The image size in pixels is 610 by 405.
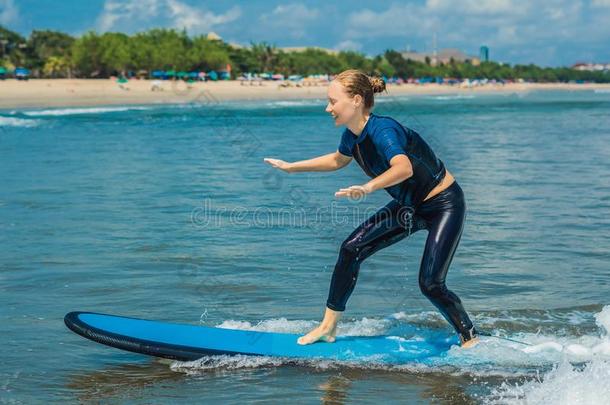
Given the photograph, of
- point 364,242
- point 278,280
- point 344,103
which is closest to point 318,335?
point 364,242

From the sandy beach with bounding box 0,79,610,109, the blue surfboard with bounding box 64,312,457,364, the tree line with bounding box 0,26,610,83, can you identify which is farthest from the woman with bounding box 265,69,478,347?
the tree line with bounding box 0,26,610,83

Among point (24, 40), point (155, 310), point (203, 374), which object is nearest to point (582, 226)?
point (155, 310)

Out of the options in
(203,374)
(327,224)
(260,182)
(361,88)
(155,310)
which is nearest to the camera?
(361,88)

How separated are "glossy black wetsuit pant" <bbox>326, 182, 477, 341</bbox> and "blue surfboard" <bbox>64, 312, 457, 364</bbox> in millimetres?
320

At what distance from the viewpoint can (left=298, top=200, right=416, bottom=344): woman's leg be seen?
578 centimetres

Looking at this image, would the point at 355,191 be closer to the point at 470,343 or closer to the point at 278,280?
the point at 470,343

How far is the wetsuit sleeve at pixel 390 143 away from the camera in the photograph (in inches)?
207

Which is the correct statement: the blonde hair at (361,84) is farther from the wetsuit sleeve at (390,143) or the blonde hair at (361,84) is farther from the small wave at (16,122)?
the small wave at (16,122)

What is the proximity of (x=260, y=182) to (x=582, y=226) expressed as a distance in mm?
6955

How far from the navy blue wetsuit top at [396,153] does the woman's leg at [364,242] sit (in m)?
0.12

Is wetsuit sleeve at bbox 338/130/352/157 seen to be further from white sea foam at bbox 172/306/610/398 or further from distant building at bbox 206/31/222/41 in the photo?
distant building at bbox 206/31/222/41

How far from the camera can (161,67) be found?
10475cm

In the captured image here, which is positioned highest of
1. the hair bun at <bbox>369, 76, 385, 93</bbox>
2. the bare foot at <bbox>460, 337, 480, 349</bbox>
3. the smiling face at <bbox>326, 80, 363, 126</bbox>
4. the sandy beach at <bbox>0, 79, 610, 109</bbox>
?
the hair bun at <bbox>369, 76, 385, 93</bbox>

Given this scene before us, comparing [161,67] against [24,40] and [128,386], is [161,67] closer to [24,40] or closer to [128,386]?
[24,40]
